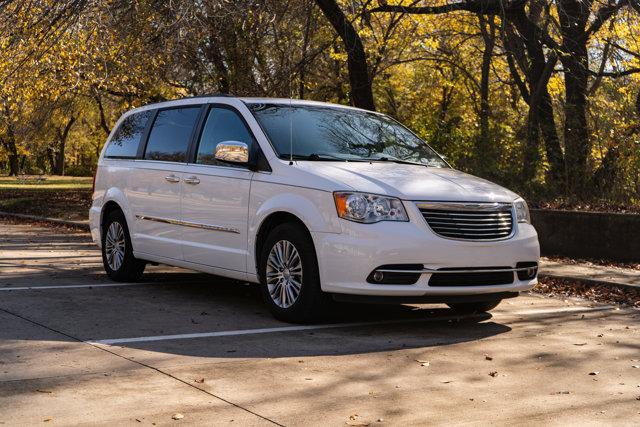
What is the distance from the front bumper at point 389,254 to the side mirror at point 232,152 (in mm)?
1186

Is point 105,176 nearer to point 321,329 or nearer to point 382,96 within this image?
point 321,329

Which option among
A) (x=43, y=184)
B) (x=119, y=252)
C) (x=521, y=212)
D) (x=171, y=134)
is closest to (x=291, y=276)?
(x=521, y=212)

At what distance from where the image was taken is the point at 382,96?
1663 inches

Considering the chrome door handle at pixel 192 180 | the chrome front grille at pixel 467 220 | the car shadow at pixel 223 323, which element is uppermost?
the chrome door handle at pixel 192 180

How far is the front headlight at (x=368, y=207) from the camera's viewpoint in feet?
25.3

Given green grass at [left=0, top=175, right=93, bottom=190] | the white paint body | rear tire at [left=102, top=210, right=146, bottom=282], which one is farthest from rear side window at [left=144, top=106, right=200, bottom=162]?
green grass at [left=0, top=175, right=93, bottom=190]

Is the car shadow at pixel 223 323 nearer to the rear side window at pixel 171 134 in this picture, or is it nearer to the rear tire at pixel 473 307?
the rear tire at pixel 473 307

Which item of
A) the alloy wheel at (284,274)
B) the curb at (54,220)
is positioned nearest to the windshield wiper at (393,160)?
the alloy wheel at (284,274)

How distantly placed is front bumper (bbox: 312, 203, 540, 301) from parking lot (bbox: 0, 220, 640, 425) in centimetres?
41

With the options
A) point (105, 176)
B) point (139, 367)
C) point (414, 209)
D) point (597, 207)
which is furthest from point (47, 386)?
point (597, 207)

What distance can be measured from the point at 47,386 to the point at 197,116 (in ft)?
14.6

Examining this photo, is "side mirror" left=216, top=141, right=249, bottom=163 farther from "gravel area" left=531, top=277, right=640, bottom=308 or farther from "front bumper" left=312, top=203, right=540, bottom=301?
"gravel area" left=531, top=277, right=640, bottom=308

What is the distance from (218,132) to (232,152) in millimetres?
760

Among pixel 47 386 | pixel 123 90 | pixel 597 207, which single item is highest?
pixel 123 90
